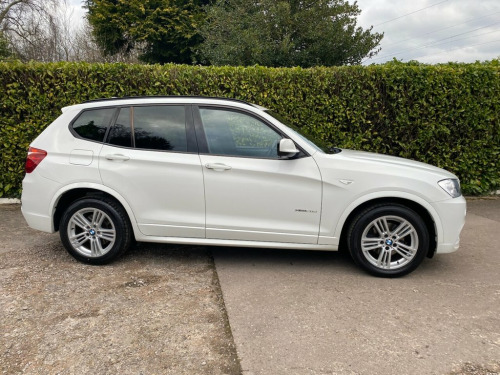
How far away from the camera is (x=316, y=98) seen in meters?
6.79

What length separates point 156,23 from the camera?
59.9ft

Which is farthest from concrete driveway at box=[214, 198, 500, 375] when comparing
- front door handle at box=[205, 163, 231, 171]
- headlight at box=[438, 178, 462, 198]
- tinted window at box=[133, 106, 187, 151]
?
tinted window at box=[133, 106, 187, 151]

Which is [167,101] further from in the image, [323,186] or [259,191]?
[323,186]

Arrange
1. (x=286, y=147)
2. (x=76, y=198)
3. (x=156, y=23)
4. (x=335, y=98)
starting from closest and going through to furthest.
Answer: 1. (x=286, y=147)
2. (x=76, y=198)
3. (x=335, y=98)
4. (x=156, y=23)

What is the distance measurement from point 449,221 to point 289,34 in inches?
343

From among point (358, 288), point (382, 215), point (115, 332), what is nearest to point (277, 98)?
point (382, 215)

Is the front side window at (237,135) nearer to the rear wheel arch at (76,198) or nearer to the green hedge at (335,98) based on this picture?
the rear wheel arch at (76,198)

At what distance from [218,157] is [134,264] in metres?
1.49

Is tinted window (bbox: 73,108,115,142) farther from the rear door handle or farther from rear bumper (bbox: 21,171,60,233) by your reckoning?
rear bumper (bbox: 21,171,60,233)

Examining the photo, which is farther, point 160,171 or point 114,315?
point 160,171

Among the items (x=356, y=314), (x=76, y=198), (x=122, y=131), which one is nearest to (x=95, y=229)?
(x=76, y=198)

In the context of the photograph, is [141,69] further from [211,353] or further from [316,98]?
[211,353]

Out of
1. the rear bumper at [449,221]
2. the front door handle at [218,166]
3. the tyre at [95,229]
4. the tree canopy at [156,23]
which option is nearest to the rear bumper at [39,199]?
the tyre at [95,229]

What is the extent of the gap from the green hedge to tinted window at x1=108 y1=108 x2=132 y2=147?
8.79ft
